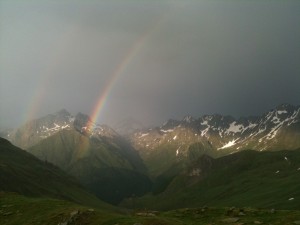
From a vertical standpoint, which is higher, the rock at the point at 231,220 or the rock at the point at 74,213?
the rock at the point at 74,213

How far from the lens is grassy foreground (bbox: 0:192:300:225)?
4412 centimetres

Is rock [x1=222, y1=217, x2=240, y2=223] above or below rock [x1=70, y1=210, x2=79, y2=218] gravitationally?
below

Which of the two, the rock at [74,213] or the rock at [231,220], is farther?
the rock at [74,213]

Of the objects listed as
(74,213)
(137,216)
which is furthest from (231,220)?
(74,213)

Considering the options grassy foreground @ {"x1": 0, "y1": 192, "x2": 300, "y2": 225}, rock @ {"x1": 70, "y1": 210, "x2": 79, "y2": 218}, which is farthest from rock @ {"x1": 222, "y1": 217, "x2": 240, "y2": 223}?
rock @ {"x1": 70, "y1": 210, "x2": 79, "y2": 218}

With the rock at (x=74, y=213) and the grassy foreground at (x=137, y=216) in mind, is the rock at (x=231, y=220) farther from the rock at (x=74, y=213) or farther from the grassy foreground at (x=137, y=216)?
the rock at (x=74, y=213)

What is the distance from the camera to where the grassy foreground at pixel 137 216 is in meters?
44.1

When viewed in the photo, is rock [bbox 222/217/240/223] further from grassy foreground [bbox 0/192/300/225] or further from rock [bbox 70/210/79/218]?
rock [bbox 70/210/79/218]

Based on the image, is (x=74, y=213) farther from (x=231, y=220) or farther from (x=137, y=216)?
(x=231, y=220)

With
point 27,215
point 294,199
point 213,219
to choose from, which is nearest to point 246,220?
point 213,219

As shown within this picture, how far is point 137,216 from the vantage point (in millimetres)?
48469

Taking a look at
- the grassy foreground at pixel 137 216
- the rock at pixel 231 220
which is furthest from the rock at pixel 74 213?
the rock at pixel 231 220

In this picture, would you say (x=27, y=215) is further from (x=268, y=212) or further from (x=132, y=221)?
(x=268, y=212)

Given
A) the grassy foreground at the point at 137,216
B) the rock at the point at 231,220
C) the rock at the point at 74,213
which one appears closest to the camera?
the grassy foreground at the point at 137,216
